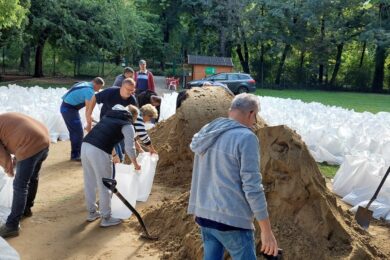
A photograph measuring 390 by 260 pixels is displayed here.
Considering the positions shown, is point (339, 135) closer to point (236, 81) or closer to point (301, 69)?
point (236, 81)

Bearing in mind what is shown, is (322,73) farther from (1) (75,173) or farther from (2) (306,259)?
(2) (306,259)

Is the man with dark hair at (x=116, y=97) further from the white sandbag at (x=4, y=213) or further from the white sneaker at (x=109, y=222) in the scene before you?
the white sandbag at (x=4, y=213)

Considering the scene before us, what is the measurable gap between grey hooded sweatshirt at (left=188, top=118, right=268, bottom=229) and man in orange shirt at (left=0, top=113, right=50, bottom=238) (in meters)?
2.44

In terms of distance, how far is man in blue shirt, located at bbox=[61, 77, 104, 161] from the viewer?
783 centimetres

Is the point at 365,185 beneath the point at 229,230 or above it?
beneath

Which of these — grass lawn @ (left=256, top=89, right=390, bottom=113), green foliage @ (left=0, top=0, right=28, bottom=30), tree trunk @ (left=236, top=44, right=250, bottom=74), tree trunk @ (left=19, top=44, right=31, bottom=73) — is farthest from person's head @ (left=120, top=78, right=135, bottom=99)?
tree trunk @ (left=236, top=44, right=250, bottom=74)

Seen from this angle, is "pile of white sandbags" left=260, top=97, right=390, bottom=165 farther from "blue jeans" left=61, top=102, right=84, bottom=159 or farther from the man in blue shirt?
"blue jeans" left=61, top=102, right=84, bottom=159

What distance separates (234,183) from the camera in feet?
9.15

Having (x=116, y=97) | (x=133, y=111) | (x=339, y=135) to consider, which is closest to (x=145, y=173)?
(x=133, y=111)

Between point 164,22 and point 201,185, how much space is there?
38128 mm

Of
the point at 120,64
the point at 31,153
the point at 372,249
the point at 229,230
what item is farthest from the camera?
the point at 120,64

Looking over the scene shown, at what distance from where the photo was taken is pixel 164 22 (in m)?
39.8

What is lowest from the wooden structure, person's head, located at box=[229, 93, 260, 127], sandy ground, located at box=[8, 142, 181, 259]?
sandy ground, located at box=[8, 142, 181, 259]

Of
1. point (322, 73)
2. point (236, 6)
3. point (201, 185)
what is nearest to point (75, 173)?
point (201, 185)
